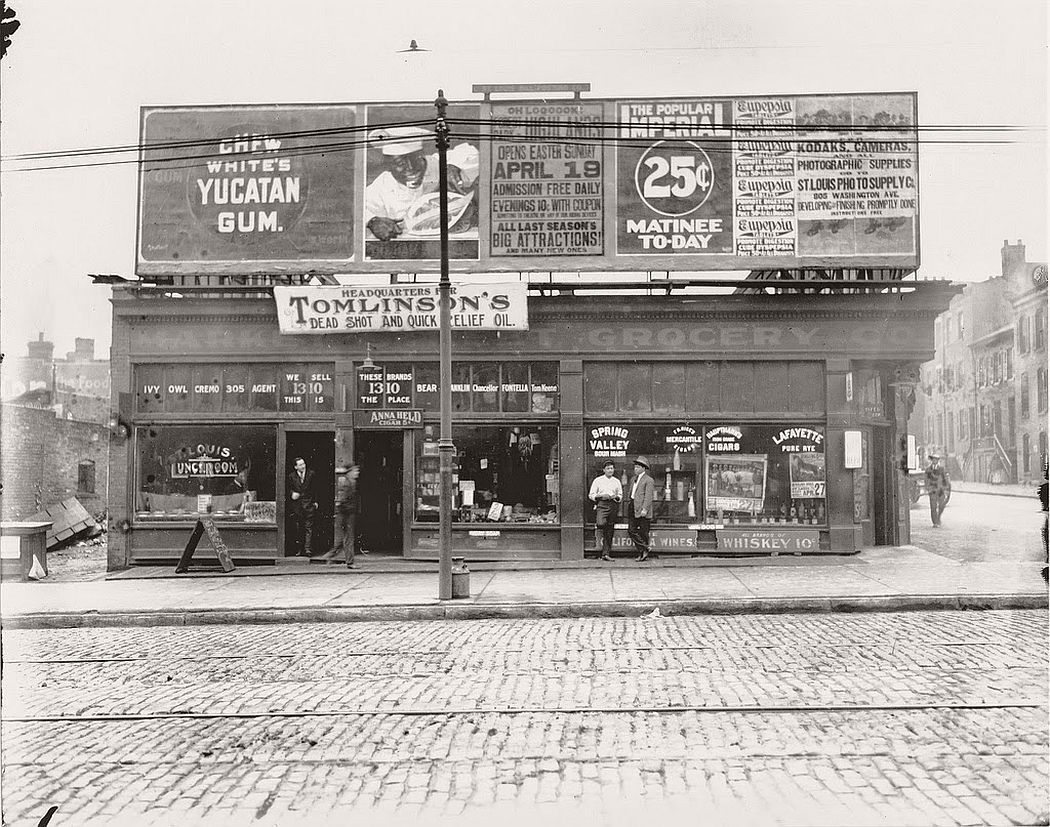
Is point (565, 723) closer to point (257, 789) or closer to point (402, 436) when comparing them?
point (257, 789)

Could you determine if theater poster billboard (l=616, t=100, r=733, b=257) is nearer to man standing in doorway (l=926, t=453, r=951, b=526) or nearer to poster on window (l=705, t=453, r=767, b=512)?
poster on window (l=705, t=453, r=767, b=512)

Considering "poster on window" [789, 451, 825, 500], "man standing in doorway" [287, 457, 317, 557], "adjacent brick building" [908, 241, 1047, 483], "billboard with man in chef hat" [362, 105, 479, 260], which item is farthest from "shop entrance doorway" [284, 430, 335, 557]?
"adjacent brick building" [908, 241, 1047, 483]

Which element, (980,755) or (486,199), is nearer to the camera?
(980,755)

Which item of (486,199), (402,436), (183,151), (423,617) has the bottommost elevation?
(423,617)

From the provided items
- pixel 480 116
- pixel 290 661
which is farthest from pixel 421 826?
pixel 480 116

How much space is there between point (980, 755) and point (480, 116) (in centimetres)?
1358

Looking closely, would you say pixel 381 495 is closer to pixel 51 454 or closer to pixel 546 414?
pixel 546 414

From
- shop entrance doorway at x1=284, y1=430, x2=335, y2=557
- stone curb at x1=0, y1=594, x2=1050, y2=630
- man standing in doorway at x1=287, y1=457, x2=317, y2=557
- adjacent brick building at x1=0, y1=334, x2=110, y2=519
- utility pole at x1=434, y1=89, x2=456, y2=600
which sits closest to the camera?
stone curb at x1=0, y1=594, x2=1050, y2=630

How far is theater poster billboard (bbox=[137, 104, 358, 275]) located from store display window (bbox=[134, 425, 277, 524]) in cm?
308

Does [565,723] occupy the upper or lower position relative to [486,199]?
lower

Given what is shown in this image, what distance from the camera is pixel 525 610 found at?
11.6 m

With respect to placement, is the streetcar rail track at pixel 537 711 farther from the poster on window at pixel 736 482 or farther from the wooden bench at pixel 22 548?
the wooden bench at pixel 22 548

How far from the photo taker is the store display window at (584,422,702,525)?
1605 cm

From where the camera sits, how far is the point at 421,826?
4457mm
